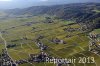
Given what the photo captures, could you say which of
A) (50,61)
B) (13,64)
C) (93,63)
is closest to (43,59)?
(50,61)

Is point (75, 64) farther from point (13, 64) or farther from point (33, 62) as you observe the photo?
point (13, 64)

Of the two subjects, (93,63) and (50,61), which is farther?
(50,61)

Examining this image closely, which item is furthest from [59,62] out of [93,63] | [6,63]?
[6,63]

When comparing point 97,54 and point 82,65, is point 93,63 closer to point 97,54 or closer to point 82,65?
point 82,65

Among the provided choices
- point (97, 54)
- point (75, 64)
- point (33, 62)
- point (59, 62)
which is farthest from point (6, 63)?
point (97, 54)

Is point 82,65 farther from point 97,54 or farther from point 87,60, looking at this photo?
point 97,54

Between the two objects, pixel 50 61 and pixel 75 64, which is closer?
pixel 75 64

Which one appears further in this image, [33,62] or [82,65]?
[33,62]
